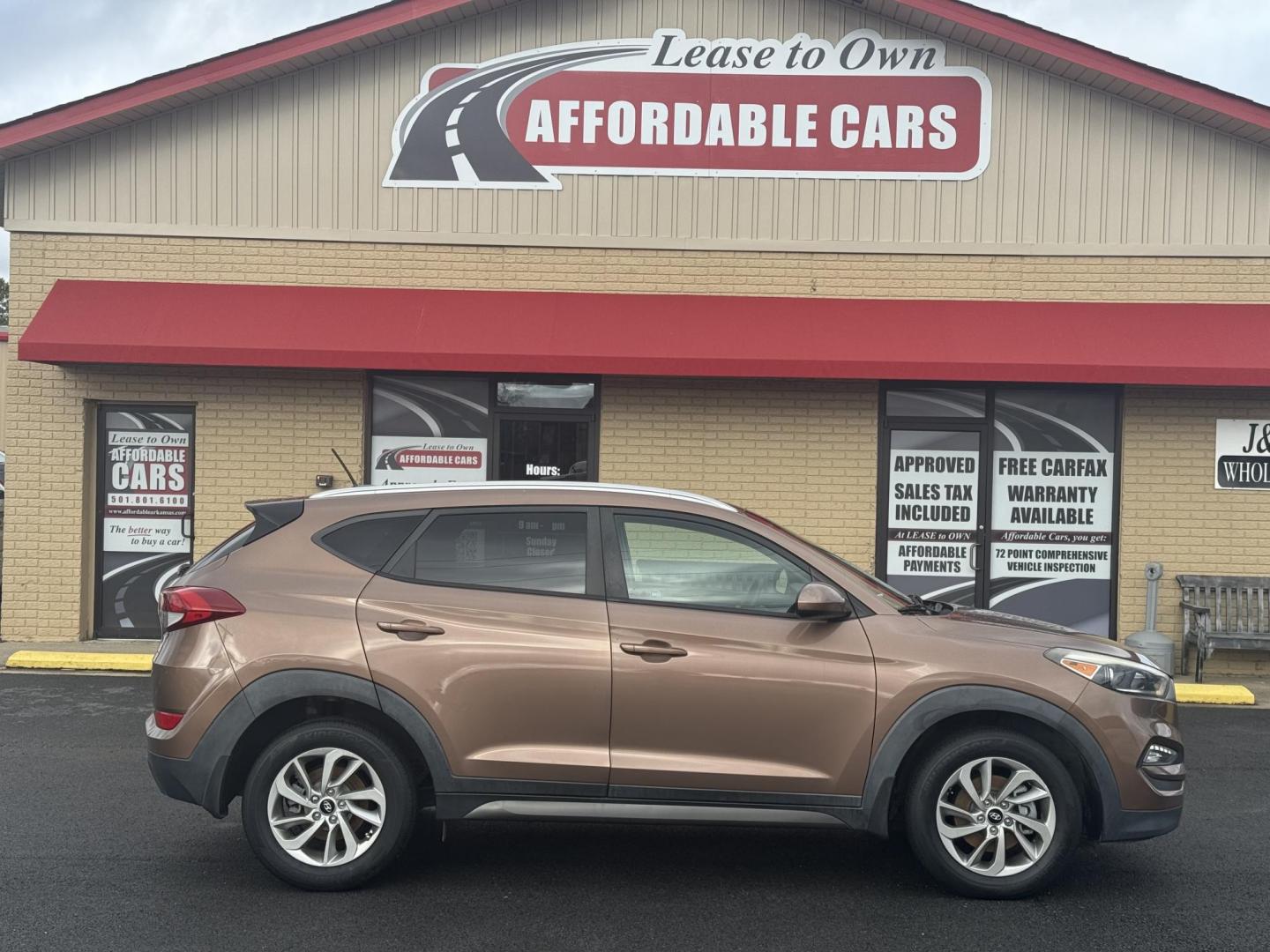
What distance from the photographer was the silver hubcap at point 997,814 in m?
5.04

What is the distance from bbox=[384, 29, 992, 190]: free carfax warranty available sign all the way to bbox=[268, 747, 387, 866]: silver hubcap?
783 centimetres

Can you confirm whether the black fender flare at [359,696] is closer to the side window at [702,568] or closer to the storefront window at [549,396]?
the side window at [702,568]

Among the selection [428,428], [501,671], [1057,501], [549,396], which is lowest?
[501,671]

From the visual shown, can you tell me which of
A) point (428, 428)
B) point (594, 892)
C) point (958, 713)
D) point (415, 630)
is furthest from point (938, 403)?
point (415, 630)

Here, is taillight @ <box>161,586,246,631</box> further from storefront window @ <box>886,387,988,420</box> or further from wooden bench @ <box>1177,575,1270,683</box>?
wooden bench @ <box>1177,575,1270,683</box>

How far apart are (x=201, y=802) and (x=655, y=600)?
83.8 inches

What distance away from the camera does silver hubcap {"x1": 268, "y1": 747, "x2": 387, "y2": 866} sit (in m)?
5.06

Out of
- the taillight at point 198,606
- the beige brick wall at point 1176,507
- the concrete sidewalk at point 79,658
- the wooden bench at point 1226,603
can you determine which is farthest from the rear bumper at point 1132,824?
the concrete sidewalk at point 79,658

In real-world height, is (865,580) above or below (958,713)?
above

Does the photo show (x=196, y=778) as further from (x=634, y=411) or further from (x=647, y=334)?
(x=634, y=411)

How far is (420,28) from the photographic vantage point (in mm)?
11680

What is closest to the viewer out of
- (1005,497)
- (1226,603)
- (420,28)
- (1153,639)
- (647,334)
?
(1153,639)

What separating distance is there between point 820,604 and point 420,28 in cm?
879

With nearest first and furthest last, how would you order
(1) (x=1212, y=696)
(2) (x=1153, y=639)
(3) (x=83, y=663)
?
(1) (x=1212, y=696) < (2) (x=1153, y=639) < (3) (x=83, y=663)
